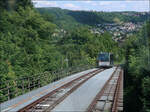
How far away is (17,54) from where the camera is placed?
35.2 meters

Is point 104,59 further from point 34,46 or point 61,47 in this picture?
point 61,47

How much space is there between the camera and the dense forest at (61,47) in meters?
23.2

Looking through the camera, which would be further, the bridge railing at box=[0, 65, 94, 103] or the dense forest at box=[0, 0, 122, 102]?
the dense forest at box=[0, 0, 122, 102]

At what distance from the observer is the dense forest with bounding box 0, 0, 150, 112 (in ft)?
76.1

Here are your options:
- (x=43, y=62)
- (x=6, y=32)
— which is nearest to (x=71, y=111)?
(x=43, y=62)

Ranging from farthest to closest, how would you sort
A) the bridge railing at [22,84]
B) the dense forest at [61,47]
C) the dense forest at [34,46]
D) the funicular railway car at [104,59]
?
the funicular railway car at [104,59] → the dense forest at [34,46] → the dense forest at [61,47] → the bridge railing at [22,84]

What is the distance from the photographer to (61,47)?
66750 millimetres

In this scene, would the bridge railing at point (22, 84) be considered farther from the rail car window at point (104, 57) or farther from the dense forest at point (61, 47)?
the rail car window at point (104, 57)

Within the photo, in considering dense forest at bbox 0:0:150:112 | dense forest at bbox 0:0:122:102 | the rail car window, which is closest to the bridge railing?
dense forest at bbox 0:0:122:102

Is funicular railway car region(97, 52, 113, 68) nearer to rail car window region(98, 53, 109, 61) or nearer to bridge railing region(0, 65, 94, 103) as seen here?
rail car window region(98, 53, 109, 61)

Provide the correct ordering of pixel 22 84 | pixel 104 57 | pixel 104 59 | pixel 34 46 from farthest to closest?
pixel 104 59 → pixel 104 57 → pixel 34 46 → pixel 22 84

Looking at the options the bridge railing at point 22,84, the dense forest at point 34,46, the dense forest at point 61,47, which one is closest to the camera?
the bridge railing at point 22,84

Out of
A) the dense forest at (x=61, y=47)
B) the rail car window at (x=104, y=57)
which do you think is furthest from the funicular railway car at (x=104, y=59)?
the dense forest at (x=61, y=47)

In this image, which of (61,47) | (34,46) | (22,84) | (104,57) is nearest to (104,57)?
(104,57)
